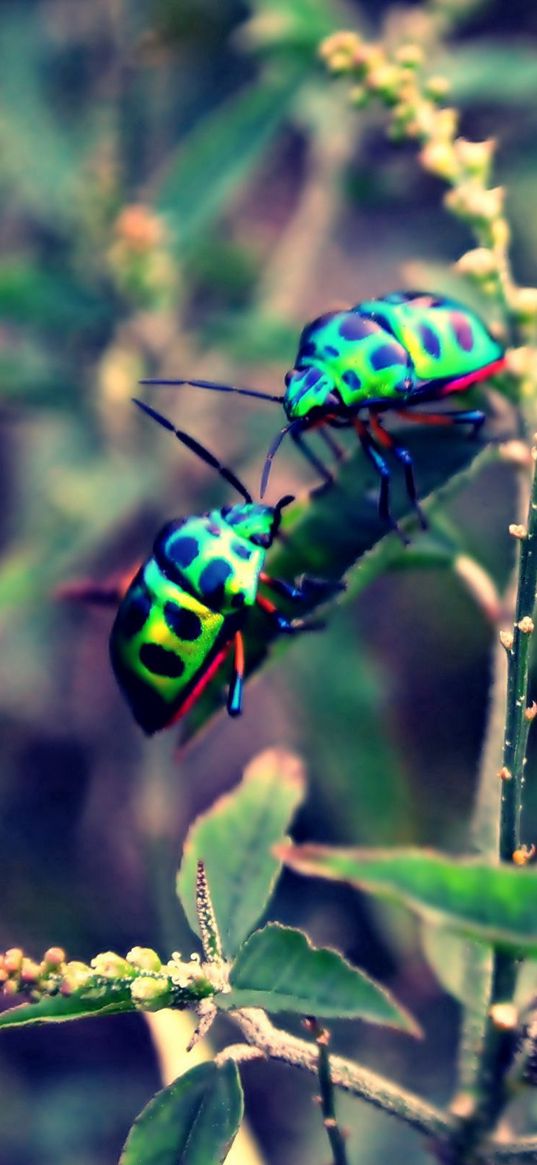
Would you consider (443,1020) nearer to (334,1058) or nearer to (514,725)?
(334,1058)

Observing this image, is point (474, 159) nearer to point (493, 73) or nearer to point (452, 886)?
point (452, 886)

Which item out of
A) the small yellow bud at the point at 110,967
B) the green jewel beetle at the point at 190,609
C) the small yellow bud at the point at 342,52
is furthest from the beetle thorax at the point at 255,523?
the small yellow bud at the point at 110,967

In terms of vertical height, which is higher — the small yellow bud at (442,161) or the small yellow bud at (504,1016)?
the small yellow bud at (442,161)

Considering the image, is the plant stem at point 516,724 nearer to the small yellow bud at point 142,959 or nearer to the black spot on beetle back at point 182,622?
the small yellow bud at point 142,959

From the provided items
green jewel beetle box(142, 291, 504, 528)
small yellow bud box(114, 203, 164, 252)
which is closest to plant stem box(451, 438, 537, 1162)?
green jewel beetle box(142, 291, 504, 528)

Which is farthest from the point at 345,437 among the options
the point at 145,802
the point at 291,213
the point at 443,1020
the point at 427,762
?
the point at 291,213
